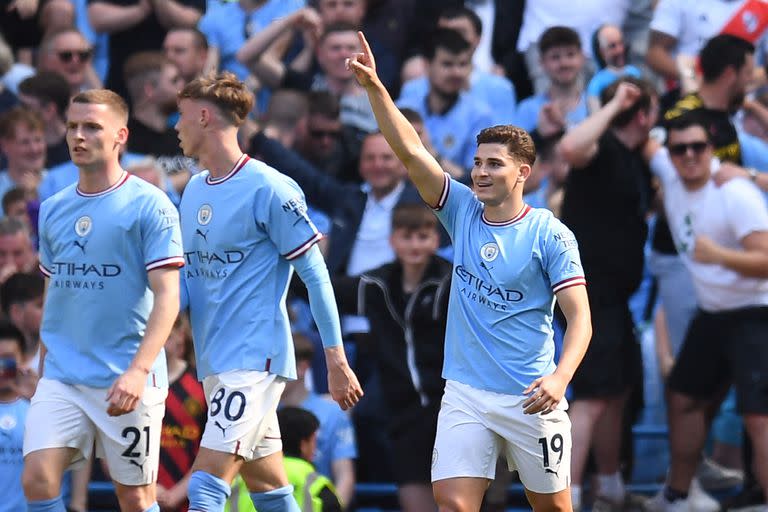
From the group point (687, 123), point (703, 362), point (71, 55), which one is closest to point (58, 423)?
point (703, 362)

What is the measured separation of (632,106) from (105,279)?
4069mm

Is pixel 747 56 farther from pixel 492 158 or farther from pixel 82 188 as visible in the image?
pixel 82 188

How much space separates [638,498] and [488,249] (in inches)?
141

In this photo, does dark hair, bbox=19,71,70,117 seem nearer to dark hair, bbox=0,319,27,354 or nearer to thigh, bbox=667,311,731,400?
dark hair, bbox=0,319,27,354

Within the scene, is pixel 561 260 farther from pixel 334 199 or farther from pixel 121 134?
pixel 334 199

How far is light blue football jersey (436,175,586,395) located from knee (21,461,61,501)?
2000mm

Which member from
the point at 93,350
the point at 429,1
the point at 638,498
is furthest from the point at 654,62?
the point at 93,350

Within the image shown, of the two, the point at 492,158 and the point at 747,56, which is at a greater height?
the point at 747,56

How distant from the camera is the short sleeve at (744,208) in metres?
10.5

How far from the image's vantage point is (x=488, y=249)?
8016 mm

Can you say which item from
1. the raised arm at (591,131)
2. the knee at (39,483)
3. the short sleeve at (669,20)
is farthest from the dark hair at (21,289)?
the short sleeve at (669,20)

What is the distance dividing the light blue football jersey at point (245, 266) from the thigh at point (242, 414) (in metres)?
0.06

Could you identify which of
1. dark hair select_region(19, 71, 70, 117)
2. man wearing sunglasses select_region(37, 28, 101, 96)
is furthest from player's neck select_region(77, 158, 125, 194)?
man wearing sunglasses select_region(37, 28, 101, 96)

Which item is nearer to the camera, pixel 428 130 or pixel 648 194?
pixel 648 194
